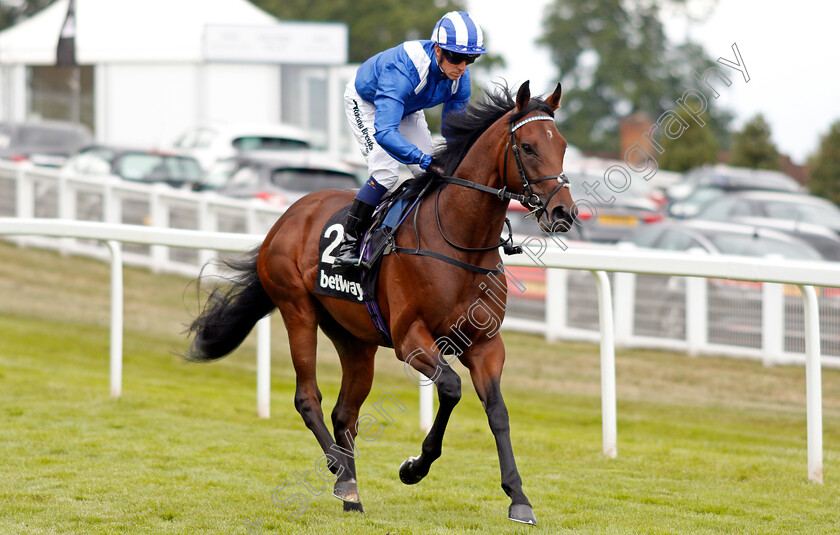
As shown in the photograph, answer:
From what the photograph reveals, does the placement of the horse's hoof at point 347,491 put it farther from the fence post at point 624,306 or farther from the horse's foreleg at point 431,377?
the fence post at point 624,306

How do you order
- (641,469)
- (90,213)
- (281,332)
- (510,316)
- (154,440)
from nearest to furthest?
(641,469)
(154,440)
(281,332)
(510,316)
(90,213)

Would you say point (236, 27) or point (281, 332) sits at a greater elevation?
point (236, 27)

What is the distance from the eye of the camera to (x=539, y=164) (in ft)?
13.9

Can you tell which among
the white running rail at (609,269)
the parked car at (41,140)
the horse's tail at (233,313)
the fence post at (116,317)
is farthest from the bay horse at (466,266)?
the parked car at (41,140)

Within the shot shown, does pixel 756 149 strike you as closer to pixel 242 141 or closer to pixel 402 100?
pixel 242 141


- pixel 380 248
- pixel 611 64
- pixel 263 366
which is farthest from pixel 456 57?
pixel 611 64

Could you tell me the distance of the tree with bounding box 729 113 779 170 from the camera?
31953mm

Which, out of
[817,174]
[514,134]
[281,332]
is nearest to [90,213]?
[281,332]

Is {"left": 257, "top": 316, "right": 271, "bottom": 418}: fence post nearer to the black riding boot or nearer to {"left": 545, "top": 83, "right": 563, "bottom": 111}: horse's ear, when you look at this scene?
the black riding boot

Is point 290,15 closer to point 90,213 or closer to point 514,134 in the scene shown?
point 90,213

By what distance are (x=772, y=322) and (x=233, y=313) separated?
4.67m

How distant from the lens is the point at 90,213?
46.9 feet

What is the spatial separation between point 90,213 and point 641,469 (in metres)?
10.5

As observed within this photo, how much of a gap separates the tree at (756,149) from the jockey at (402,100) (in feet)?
94.3
